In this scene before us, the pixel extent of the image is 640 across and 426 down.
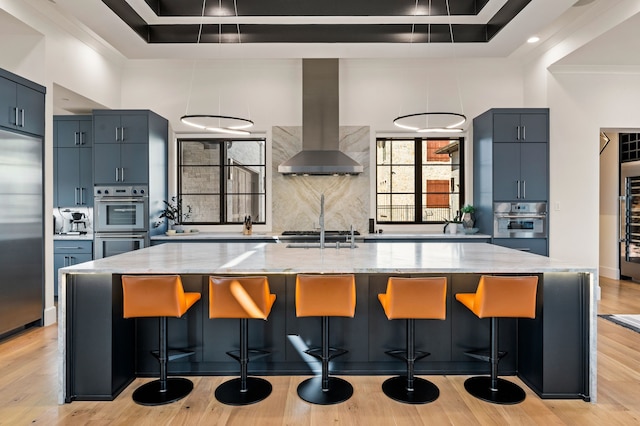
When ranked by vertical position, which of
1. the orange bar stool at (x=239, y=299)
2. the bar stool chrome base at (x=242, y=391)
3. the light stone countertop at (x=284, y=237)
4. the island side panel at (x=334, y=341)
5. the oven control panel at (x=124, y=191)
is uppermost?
the oven control panel at (x=124, y=191)

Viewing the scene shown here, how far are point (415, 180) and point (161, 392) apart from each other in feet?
15.4

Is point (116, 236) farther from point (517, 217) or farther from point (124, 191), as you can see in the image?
point (517, 217)

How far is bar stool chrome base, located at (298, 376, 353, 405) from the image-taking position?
253 cm

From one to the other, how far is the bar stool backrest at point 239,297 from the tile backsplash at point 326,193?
11.4ft

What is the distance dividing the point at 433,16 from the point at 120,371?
4307 millimetres

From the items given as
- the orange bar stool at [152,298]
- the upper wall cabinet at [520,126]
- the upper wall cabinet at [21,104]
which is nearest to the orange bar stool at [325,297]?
the orange bar stool at [152,298]

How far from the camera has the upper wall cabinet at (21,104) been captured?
360 centimetres

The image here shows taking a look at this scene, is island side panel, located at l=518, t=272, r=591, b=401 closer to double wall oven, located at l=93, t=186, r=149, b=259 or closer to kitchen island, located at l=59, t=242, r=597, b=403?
kitchen island, located at l=59, t=242, r=597, b=403

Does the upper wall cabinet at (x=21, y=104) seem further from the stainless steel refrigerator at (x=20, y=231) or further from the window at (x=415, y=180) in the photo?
→ the window at (x=415, y=180)

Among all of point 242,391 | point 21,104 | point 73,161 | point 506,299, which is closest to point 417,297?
point 506,299

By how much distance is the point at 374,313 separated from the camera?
292 cm

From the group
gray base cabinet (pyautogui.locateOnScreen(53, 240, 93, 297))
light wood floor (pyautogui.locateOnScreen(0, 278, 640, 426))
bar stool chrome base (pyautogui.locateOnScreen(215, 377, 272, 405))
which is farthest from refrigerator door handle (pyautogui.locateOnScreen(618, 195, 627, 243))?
gray base cabinet (pyautogui.locateOnScreen(53, 240, 93, 297))

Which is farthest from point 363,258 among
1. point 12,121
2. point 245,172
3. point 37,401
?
point 245,172

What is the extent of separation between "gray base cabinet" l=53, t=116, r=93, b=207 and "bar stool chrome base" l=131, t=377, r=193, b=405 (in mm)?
3817
